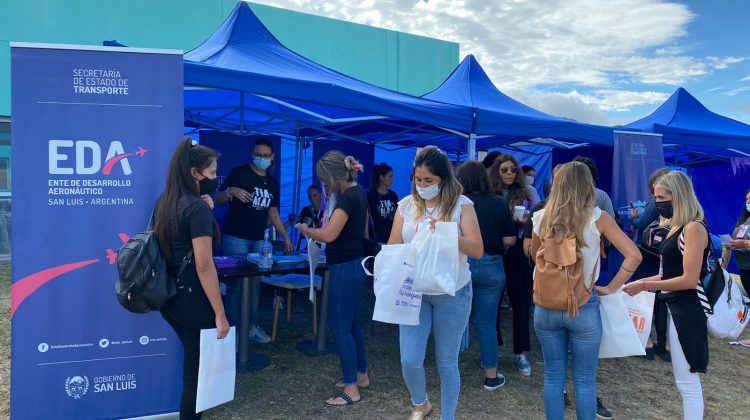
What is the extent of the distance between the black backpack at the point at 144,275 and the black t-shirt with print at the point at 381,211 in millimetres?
2917

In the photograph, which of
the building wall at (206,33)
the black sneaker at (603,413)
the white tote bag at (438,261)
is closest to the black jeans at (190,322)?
the white tote bag at (438,261)

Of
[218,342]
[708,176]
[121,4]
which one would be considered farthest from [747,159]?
[121,4]

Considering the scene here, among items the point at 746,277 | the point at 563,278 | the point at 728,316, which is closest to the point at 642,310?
the point at 563,278

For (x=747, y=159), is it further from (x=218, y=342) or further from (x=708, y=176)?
(x=218, y=342)

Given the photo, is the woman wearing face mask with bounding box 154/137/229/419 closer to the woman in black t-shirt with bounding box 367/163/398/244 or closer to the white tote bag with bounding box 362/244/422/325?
the white tote bag with bounding box 362/244/422/325

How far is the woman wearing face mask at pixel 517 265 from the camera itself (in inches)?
138

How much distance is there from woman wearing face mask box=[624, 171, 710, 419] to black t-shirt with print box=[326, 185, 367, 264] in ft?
4.43

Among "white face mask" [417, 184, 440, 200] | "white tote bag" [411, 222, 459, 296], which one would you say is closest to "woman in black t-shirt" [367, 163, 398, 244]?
"white face mask" [417, 184, 440, 200]

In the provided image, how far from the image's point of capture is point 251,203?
3.76m

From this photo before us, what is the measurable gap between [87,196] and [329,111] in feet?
10.4

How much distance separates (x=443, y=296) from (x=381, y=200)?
9.31ft

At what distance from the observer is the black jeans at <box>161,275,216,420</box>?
2025 mm

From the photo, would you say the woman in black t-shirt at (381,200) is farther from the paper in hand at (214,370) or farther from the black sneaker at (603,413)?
the paper in hand at (214,370)

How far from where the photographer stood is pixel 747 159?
8328mm
